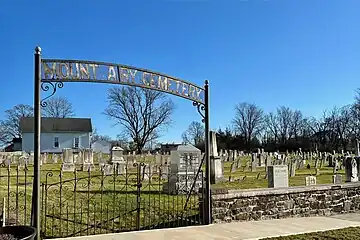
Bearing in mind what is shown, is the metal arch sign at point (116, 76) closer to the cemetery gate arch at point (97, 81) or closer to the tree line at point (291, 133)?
the cemetery gate arch at point (97, 81)

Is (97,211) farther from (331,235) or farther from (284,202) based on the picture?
(331,235)

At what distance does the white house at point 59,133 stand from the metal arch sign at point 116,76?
5269 centimetres

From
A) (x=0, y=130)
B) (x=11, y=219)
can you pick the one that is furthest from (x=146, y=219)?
(x=0, y=130)

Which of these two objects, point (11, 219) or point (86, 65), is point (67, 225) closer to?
point (11, 219)

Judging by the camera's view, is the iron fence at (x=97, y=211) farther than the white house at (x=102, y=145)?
No

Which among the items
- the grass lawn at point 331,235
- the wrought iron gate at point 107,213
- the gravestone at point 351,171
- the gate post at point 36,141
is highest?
the gate post at point 36,141

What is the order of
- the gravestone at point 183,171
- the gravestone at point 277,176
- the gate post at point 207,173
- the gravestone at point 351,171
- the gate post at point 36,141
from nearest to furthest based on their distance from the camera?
the gate post at point 36,141 < the gate post at point 207,173 < the gravestone at point 277,176 < the gravestone at point 183,171 < the gravestone at point 351,171

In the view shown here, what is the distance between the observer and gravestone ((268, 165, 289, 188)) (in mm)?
11805

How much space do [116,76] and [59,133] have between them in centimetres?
5534

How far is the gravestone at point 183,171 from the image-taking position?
1210 cm

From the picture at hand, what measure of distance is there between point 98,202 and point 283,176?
5.94 metres

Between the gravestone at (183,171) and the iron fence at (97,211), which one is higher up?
the gravestone at (183,171)

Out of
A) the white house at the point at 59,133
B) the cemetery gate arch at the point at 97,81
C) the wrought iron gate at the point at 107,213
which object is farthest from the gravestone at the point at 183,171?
the white house at the point at 59,133

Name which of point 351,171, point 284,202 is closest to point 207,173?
point 284,202
